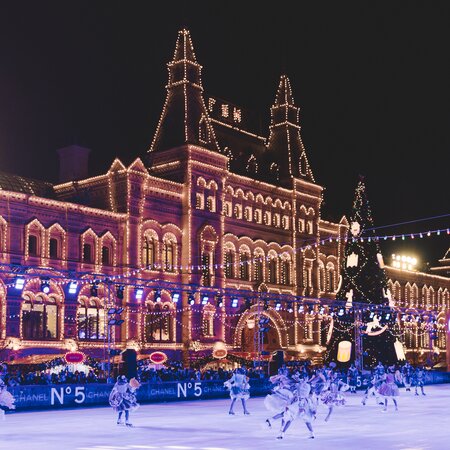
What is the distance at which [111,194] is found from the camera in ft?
170

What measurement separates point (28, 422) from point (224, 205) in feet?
121

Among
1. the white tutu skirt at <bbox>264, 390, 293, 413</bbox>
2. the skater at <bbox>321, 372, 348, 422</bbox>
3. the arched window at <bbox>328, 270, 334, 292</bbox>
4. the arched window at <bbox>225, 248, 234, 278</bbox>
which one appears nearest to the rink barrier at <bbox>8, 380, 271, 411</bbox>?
the skater at <bbox>321, 372, 348, 422</bbox>

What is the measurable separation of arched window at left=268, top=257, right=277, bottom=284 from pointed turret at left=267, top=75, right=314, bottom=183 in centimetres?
731

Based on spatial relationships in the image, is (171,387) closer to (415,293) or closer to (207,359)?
(207,359)

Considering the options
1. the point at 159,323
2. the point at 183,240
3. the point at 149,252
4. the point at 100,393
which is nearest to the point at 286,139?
the point at 183,240

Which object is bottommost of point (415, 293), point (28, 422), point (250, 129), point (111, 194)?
point (28, 422)

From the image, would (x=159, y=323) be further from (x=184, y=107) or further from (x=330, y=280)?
(x=330, y=280)

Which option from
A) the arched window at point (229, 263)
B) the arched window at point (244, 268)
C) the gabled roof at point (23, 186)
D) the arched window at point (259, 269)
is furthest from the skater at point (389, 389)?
the arched window at point (259, 269)

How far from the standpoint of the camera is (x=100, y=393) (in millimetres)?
31297

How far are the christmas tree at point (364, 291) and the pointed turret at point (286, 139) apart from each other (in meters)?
13.6

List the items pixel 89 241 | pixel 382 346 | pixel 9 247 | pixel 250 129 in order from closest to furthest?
pixel 9 247, pixel 89 241, pixel 382 346, pixel 250 129

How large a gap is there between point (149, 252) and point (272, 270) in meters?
14.4

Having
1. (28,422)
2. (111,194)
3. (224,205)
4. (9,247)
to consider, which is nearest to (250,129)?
(224,205)

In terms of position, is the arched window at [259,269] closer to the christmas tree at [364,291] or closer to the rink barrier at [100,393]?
the christmas tree at [364,291]
